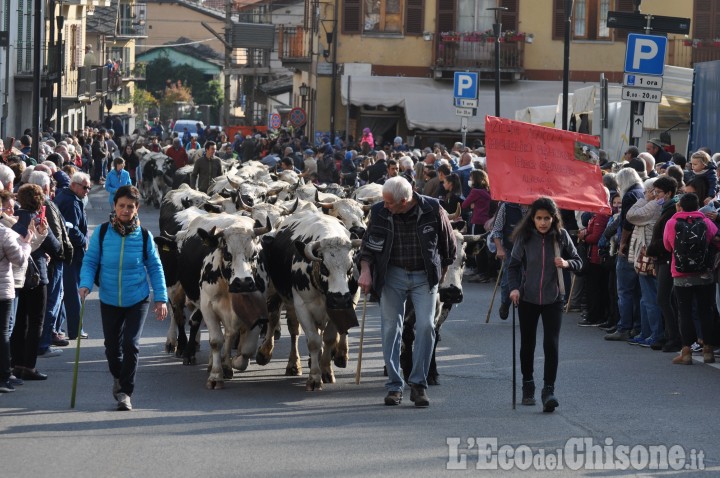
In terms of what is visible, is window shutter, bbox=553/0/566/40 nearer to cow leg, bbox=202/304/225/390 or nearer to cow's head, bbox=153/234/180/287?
cow's head, bbox=153/234/180/287

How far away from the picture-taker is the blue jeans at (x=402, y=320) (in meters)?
12.4

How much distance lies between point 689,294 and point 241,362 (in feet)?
14.9

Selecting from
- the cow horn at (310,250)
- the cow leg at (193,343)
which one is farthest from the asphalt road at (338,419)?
the cow horn at (310,250)

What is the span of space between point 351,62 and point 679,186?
128 ft

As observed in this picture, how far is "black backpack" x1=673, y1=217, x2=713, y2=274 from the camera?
14.9 meters

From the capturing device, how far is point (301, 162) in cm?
3756

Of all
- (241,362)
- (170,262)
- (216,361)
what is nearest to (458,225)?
(170,262)

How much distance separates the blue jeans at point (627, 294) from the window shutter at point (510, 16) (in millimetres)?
38120

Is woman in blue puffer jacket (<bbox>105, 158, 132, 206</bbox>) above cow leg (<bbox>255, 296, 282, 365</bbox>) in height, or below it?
above

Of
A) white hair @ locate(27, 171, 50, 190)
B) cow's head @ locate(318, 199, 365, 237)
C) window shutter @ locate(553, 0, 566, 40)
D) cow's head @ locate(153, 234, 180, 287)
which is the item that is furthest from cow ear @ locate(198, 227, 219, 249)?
window shutter @ locate(553, 0, 566, 40)

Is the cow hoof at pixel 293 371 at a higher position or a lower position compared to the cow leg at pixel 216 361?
lower

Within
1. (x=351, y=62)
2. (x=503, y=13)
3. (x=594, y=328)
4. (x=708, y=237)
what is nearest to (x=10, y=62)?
(x=351, y=62)

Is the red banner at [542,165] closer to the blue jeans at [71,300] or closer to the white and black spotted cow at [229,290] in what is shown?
the white and black spotted cow at [229,290]

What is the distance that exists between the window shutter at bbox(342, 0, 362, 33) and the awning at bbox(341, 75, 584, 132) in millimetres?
2550
